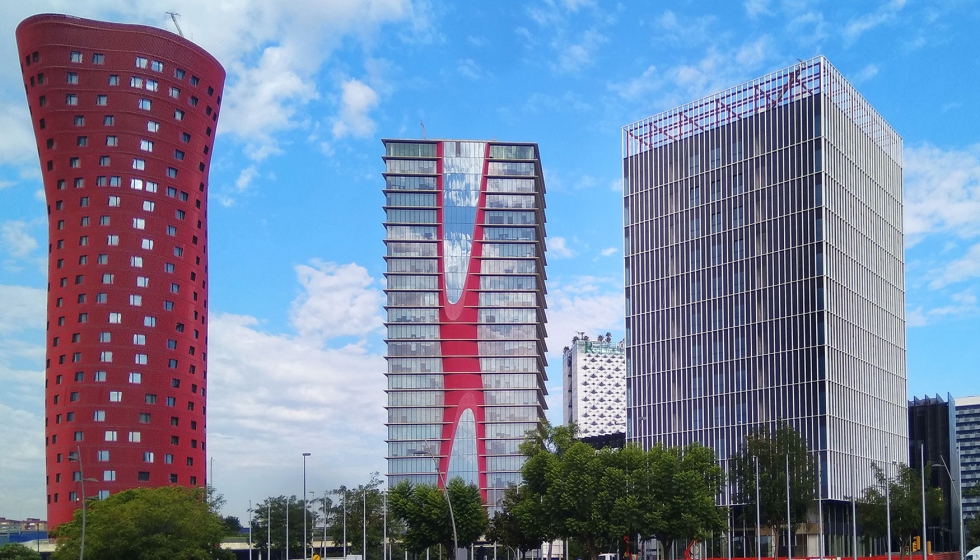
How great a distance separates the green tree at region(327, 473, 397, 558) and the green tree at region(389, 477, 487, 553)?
41452 millimetres

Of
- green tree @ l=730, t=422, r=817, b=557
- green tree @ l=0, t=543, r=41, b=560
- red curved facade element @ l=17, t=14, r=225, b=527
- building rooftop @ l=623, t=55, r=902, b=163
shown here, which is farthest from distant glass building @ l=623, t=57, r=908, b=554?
green tree @ l=0, t=543, r=41, b=560

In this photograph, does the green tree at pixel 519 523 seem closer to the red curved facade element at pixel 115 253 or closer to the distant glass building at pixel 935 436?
the red curved facade element at pixel 115 253

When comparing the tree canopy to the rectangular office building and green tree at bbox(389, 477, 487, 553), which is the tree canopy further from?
the rectangular office building

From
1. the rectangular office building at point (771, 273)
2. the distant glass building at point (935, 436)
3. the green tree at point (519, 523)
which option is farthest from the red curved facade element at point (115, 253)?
the distant glass building at point (935, 436)

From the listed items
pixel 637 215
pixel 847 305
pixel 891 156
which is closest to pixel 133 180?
pixel 637 215

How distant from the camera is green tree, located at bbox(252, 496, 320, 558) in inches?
6462

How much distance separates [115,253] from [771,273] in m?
86.7

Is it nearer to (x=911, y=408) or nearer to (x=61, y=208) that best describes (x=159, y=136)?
(x=61, y=208)

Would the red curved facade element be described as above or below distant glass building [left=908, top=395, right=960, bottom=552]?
above

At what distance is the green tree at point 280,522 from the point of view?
164m

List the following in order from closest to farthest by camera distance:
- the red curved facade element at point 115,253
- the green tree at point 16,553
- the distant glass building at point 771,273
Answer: the green tree at point 16,553 < the red curved facade element at point 115,253 < the distant glass building at point 771,273

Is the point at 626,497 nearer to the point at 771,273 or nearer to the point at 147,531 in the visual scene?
the point at 147,531

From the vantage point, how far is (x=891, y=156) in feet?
552

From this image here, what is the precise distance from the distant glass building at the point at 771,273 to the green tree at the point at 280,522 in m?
52.5
